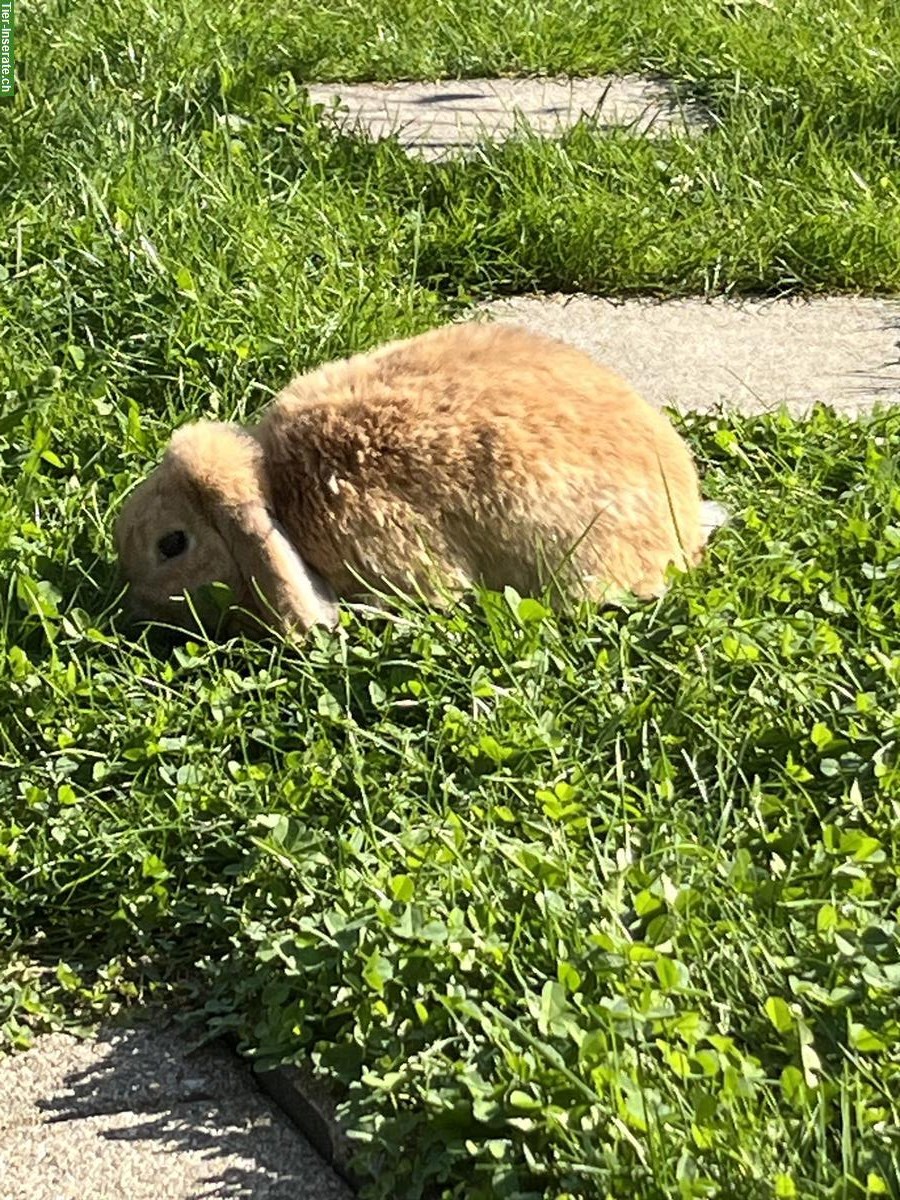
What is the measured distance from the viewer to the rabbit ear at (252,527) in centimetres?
390

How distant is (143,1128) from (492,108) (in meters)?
4.61

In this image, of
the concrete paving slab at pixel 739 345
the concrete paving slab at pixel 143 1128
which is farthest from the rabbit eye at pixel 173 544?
the concrete paving slab at pixel 739 345

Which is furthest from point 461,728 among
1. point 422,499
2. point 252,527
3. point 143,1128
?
point 143,1128

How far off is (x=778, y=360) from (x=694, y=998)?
2.79 metres

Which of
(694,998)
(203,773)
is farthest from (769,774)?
(203,773)

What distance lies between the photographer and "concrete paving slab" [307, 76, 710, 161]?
6191 millimetres

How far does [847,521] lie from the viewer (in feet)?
13.8

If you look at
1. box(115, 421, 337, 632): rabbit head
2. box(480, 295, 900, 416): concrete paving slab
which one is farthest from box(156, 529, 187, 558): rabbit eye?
box(480, 295, 900, 416): concrete paving slab

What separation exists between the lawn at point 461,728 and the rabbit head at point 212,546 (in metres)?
0.10

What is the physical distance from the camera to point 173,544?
4059 mm

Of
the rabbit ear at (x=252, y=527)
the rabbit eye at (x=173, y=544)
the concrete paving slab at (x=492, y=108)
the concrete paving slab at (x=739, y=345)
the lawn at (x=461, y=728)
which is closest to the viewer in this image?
the lawn at (x=461, y=728)

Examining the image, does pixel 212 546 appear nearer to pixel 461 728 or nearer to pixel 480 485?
pixel 480 485

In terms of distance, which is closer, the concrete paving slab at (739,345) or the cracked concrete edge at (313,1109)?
the cracked concrete edge at (313,1109)

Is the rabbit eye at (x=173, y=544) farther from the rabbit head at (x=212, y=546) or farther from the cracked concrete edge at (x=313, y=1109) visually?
the cracked concrete edge at (x=313, y=1109)
